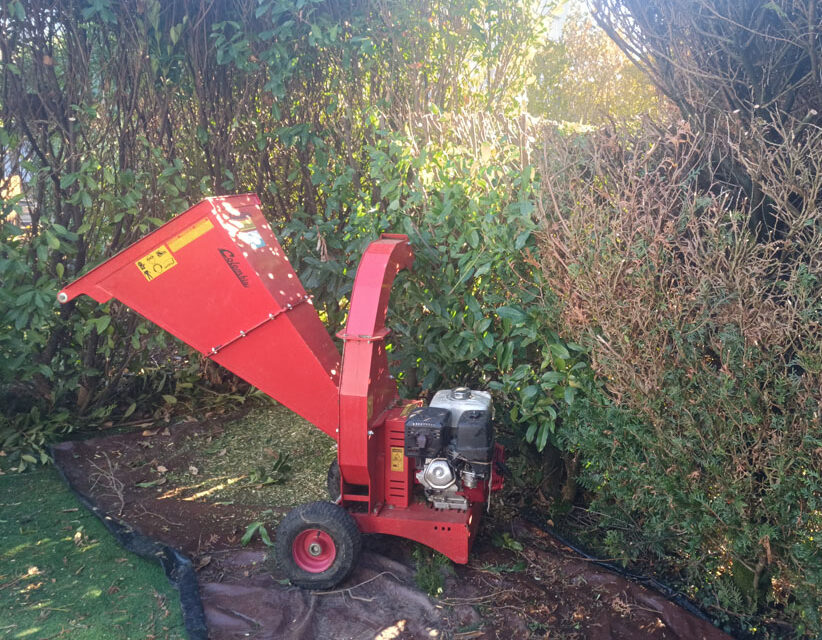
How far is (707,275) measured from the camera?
2.82 meters

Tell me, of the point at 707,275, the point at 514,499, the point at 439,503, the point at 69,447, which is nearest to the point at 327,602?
the point at 439,503

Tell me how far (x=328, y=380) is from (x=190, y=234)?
998 millimetres

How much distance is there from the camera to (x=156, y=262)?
3611mm

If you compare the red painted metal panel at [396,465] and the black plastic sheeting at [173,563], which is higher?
the red painted metal panel at [396,465]

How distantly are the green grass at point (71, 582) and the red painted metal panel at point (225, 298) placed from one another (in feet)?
3.71

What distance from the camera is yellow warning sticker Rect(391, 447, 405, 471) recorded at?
3.62 m

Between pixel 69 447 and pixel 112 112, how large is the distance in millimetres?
2481

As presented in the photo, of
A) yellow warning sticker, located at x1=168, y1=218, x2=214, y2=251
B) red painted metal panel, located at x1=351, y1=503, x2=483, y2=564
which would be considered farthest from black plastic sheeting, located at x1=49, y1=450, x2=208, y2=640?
yellow warning sticker, located at x1=168, y1=218, x2=214, y2=251

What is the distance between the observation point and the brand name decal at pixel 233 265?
3.59m

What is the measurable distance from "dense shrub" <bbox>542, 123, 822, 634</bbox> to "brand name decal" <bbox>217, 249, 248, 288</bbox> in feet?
4.91

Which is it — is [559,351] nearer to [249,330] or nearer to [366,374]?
[366,374]

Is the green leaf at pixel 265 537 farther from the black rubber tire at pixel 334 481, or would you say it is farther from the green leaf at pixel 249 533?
the black rubber tire at pixel 334 481

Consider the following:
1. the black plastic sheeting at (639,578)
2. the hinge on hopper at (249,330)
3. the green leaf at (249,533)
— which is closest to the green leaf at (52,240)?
the hinge on hopper at (249,330)

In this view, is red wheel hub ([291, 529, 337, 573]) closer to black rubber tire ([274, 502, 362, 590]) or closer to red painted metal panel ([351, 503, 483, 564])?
black rubber tire ([274, 502, 362, 590])
